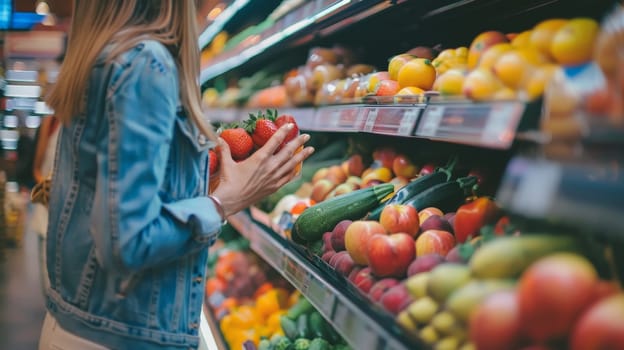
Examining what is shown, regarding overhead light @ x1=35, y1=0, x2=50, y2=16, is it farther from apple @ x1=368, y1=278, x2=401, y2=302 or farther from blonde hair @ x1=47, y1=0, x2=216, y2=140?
apple @ x1=368, y1=278, x2=401, y2=302

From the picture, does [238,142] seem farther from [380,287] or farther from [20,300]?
[20,300]

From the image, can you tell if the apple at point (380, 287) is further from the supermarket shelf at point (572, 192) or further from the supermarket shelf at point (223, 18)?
the supermarket shelf at point (223, 18)

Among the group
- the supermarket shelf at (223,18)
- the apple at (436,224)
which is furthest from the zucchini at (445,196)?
the supermarket shelf at (223,18)

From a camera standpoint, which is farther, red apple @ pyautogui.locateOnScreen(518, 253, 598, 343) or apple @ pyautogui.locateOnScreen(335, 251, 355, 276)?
apple @ pyautogui.locateOnScreen(335, 251, 355, 276)

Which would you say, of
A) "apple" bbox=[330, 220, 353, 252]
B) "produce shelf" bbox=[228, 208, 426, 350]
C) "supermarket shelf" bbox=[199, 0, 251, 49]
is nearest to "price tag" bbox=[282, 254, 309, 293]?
"produce shelf" bbox=[228, 208, 426, 350]

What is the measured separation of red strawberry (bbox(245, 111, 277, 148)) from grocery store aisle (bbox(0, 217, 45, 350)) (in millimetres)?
2591

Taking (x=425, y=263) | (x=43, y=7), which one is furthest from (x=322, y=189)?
(x=43, y=7)

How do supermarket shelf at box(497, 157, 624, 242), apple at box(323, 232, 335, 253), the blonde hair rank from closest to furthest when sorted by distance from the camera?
supermarket shelf at box(497, 157, 624, 242), the blonde hair, apple at box(323, 232, 335, 253)

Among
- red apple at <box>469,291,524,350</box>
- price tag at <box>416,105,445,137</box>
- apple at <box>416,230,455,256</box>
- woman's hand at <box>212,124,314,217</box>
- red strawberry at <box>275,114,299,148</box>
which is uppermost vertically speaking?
price tag at <box>416,105,445,137</box>

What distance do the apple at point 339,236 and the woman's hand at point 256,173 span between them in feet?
0.88

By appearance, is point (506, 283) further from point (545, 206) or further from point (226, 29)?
point (226, 29)

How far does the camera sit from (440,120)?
1162 mm

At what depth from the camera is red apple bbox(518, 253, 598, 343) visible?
78 centimetres

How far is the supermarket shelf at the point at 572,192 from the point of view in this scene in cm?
68
